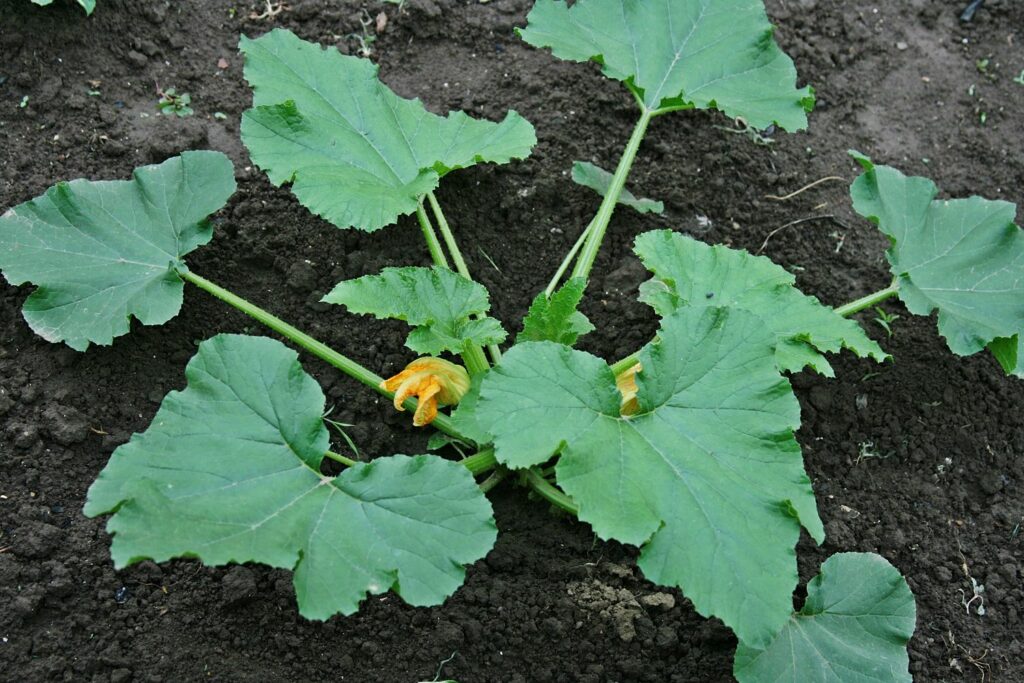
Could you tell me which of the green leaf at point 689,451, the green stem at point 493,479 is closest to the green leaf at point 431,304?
the green leaf at point 689,451

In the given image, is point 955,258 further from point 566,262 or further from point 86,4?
point 86,4

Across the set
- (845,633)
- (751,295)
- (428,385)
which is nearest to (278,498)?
(428,385)

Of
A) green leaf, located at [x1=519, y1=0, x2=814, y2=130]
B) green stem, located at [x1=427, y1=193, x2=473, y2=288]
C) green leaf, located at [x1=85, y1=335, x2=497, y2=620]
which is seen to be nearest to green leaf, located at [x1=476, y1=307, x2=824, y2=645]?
green leaf, located at [x1=85, y1=335, x2=497, y2=620]

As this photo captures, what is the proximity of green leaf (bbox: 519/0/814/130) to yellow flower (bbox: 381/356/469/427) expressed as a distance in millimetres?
1492

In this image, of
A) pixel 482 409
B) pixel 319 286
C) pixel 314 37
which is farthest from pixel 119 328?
pixel 314 37

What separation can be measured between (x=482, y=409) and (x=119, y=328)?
59.1 inches

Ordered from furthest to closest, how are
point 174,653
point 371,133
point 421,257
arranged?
point 421,257
point 371,133
point 174,653

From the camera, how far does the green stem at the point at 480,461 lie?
3447mm

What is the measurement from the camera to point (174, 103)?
14.6 ft

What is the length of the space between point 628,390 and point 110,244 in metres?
2.05

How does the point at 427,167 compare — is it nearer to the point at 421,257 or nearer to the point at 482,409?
the point at 421,257

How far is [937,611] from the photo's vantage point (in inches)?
145

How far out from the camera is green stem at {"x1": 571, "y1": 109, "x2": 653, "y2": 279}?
3.91m

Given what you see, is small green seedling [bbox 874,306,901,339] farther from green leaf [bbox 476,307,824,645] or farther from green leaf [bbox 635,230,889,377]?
green leaf [bbox 476,307,824,645]
